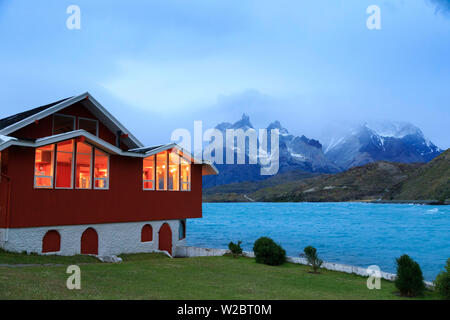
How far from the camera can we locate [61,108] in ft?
69.9

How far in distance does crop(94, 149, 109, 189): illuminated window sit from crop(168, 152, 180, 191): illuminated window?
478cm

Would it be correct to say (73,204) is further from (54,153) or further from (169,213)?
(169,213)

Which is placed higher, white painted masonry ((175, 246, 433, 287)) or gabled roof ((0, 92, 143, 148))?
gabled roof ((0, 92, 143, 148))

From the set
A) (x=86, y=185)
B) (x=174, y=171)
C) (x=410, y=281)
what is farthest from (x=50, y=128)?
(x=410, y=281)

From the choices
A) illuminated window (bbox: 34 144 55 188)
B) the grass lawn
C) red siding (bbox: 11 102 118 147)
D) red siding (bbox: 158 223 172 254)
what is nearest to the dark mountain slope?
red siding (bbox: 158 223 172 254)

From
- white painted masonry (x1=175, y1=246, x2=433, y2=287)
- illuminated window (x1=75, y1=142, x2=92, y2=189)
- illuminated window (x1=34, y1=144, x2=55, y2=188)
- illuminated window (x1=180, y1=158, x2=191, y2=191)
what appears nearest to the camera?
white painted masonry (x1=175, y1=246, x2=433, y2=287)

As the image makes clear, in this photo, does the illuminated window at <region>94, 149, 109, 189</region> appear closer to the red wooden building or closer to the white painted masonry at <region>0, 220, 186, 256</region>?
the red wooden building

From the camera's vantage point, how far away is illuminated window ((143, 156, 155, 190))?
24.6 metres

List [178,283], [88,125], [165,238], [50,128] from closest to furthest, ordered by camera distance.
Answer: [178,283] < [50,128] < [88,125] < [165,238]

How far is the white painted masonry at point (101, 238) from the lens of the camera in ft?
61.4

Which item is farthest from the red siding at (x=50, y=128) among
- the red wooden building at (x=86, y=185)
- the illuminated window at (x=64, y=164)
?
the illuminated window at (x=64, y=164)

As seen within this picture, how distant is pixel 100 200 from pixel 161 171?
190 inches

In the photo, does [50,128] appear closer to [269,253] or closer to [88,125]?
[88,125]
